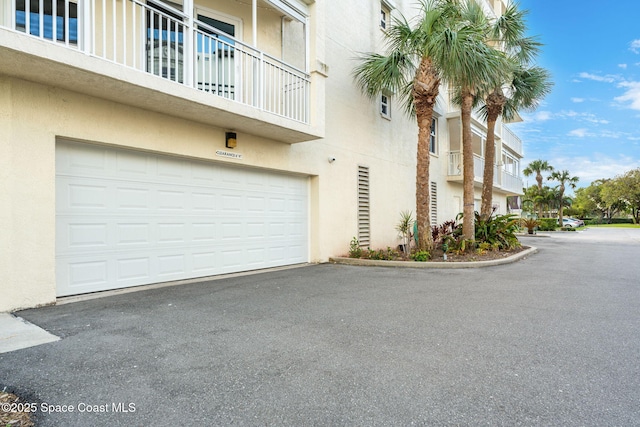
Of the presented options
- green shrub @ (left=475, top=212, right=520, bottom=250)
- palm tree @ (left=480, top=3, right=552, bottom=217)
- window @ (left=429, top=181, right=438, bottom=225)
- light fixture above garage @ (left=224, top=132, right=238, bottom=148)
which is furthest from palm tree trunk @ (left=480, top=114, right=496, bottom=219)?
light fixture above garage @ (left=224, top=132, right=238, bottom=148)

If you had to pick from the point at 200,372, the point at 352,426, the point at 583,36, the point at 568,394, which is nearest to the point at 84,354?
the point at 200,372

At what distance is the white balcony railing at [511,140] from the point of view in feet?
74.7

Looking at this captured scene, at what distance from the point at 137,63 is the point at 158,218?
2.69 meters

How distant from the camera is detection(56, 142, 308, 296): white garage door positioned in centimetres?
533

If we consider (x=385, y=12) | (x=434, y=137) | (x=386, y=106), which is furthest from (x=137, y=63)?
(x=434, y=137)

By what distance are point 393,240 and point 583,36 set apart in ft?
72.0

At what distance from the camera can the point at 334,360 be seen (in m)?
3.03

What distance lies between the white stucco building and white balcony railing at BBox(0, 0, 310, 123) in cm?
3

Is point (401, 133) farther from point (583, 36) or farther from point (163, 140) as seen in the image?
point (583, 36)

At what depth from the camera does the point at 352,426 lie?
6.82ft

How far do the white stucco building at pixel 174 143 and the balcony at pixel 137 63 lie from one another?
0.03 m

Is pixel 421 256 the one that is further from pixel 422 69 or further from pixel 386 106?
pixel 386 106

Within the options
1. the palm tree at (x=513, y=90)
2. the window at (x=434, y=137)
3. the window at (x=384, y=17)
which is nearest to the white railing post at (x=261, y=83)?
the window at (x=384, y=17)

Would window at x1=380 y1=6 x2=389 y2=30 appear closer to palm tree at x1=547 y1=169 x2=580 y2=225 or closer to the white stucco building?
the white stucco building
